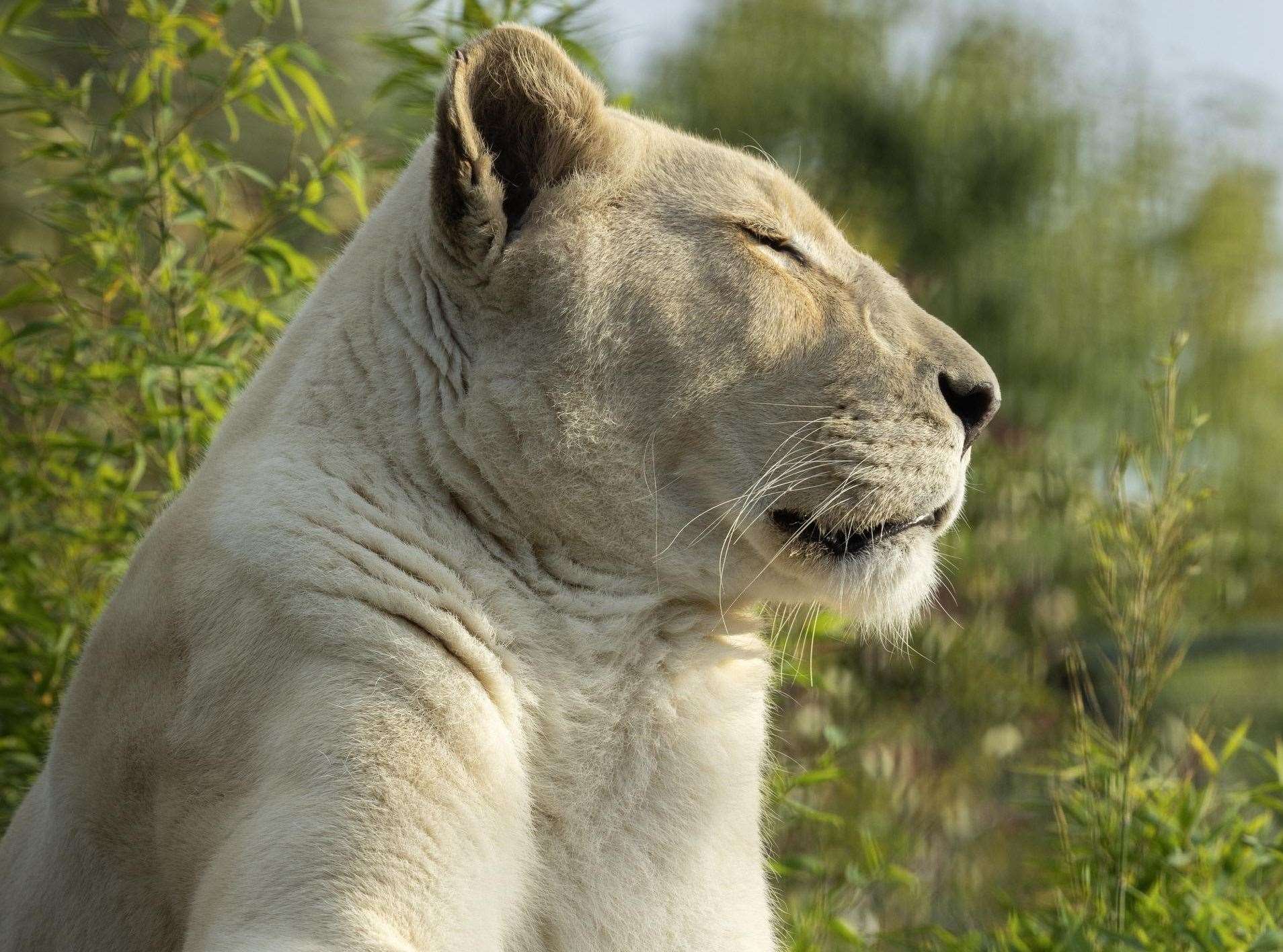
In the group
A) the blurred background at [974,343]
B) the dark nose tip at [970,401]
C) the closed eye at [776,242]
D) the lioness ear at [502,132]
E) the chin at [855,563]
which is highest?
the lioness ear at [502,132]

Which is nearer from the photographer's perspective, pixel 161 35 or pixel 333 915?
pixel 333 915

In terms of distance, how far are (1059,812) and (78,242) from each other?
2912 mm

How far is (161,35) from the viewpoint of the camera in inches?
132

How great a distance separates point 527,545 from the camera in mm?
2139

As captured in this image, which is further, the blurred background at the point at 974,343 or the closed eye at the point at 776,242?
the blurred background at the point at 974,343

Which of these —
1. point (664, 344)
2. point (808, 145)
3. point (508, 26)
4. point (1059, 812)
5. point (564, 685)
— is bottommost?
point (808, 145)

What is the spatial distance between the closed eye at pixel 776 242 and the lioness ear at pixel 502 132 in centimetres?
31

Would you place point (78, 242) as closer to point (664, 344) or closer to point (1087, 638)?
point (664, 344)

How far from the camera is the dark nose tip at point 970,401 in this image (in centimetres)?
226

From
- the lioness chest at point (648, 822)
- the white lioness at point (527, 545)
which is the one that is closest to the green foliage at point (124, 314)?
the white lioness at point (527, 545)

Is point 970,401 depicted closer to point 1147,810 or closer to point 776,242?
point 776,242

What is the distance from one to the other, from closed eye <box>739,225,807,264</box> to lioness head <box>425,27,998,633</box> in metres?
0.02

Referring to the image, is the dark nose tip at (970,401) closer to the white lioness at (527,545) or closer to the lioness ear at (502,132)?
the white lioness at (527,545)

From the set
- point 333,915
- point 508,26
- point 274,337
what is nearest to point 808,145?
point 274,337
